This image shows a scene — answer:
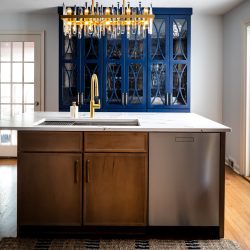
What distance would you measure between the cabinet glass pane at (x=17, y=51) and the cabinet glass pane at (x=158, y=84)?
6.42ft

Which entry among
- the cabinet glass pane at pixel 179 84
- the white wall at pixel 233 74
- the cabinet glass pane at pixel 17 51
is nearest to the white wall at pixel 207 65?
the white wall at pixel 233 74

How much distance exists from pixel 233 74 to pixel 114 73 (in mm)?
1598

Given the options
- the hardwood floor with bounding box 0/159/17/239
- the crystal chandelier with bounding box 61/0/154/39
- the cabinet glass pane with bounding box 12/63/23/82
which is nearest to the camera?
the hardwood floor with bounding box 0/159/17/239

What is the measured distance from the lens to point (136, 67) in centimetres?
566

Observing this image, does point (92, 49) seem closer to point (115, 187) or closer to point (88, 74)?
point (88, 74)

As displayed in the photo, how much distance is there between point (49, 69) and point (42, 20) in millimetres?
713

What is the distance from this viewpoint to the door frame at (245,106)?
5.04 metres

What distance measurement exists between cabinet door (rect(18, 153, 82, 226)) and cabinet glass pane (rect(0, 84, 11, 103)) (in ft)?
11.3

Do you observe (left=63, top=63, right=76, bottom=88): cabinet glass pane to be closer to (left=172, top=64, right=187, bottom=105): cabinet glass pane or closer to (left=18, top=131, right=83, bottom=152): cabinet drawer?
(left=172, top=64, right=187, bottom=105): cabinet glass pane

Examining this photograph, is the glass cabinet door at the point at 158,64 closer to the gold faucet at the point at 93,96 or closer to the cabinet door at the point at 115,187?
the gold faucet at the point at 93,96

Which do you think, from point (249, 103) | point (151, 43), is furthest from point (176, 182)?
point (151, 43)

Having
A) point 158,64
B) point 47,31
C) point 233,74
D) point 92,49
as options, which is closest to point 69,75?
point 92,49

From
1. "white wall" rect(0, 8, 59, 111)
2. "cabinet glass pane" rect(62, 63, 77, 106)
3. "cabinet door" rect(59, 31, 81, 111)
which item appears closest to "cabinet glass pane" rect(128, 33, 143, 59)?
"cabinet door" rect(59, 31, 81, 111)

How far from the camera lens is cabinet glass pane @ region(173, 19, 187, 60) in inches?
221
